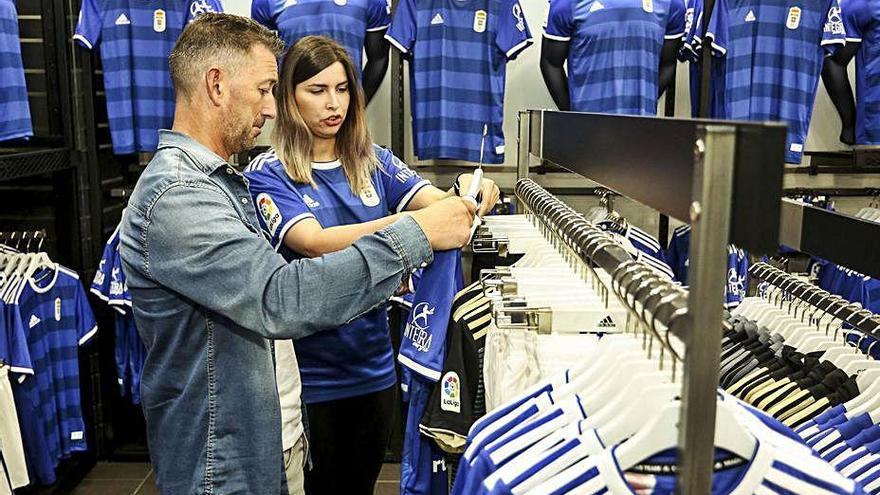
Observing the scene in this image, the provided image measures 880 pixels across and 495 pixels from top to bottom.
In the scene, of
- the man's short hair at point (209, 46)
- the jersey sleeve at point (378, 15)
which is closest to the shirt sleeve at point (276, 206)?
A: the man's short hair at point (209, 46)

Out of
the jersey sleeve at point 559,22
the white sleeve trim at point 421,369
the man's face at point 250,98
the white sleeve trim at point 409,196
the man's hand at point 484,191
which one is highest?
the jersey sleeve at point 559,22

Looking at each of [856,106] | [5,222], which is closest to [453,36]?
[856,106]

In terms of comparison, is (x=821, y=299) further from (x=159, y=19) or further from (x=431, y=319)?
(x=159, y=19)

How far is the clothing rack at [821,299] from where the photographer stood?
163 cm

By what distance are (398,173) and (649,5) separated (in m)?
1.68

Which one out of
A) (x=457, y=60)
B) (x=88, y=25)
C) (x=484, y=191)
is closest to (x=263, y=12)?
(x=88, y=25)

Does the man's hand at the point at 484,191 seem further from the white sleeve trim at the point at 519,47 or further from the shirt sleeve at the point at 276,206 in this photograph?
the white sleeve trim at the point at 519,47

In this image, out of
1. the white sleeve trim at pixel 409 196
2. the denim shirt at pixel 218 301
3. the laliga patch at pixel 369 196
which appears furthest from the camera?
the white sleeve trim at pixel 409 196

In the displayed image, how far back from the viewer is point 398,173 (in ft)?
7.91

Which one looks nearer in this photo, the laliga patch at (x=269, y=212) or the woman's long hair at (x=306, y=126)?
the laliga patch at (x=269, y=212)

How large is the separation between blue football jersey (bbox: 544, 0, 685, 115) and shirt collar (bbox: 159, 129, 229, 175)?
2.28 m

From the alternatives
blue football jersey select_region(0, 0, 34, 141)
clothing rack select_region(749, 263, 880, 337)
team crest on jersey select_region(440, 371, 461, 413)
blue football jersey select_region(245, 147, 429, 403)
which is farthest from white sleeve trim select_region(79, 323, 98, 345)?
clothing rack select_region(749, 263, 880, 337)

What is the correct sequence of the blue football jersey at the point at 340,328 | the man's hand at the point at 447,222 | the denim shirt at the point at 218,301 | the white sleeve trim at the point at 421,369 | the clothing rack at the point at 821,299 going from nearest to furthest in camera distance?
the denim shirt at the point at 218,301, the man's hand at the point at 447,222, the clothing rack at the point at 821,299, the white sleeve trim at the point at 421,369, the blue football jersey at the point at 340,328

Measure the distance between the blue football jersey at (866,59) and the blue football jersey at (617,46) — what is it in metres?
0.77
